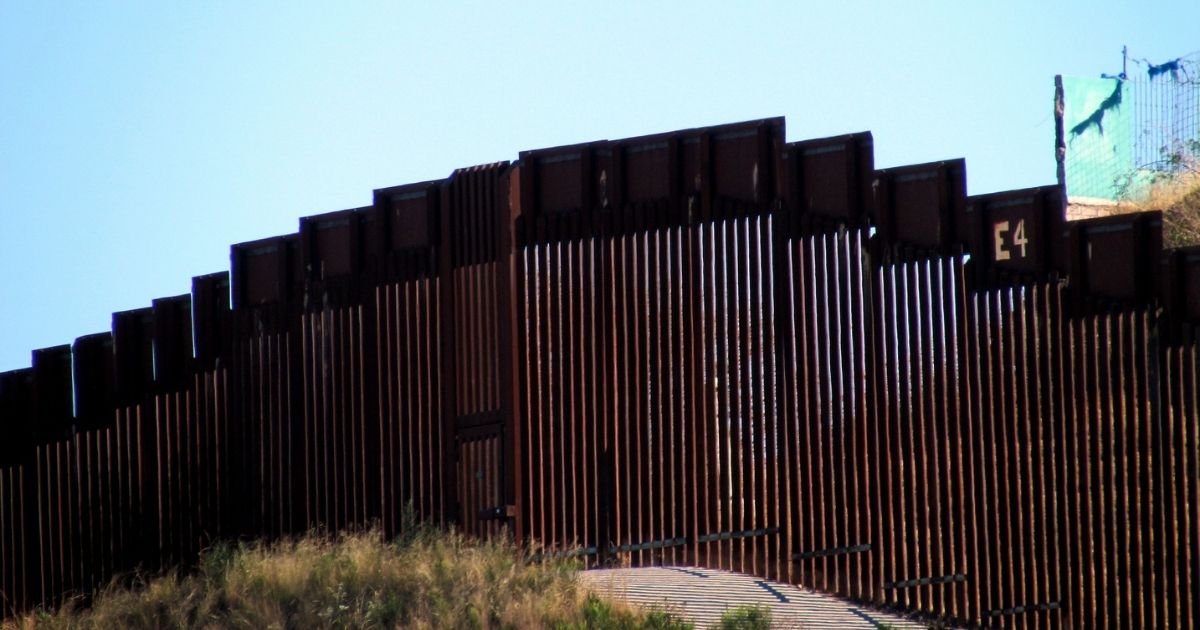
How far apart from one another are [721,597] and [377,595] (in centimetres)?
275

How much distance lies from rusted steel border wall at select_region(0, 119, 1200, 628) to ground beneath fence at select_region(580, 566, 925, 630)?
19.5 inches

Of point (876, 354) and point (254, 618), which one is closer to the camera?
point (254, 618)

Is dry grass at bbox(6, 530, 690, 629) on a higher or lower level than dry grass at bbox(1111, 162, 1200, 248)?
lower

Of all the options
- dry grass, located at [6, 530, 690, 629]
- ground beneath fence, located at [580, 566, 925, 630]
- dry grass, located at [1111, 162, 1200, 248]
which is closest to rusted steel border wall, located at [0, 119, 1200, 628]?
ground beneath fence, located at [580, 566, 925, 630]

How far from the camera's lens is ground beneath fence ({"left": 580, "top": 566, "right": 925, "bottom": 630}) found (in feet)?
44.6

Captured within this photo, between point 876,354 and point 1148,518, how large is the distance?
8.92 ft

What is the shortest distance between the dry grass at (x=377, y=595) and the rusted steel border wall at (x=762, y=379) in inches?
64.7

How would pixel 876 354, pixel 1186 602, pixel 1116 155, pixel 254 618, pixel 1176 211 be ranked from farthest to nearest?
pixel 1116 155 < pixel 1176 211 < pixel 876 354 < pixel 1186 602 < pixel 254 618

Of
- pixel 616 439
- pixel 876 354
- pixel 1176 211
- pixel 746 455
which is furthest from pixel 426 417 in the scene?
pixel 1176 211

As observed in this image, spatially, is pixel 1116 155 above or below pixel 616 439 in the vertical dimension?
above

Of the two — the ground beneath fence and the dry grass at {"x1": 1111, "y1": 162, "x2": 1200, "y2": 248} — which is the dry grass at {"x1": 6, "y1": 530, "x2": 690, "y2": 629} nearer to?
the ground beneath fence

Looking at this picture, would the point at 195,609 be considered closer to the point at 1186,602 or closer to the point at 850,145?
the point at 850,145

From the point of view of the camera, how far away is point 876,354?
625 inches

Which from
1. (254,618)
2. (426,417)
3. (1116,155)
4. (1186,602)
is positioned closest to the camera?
(254,618)
